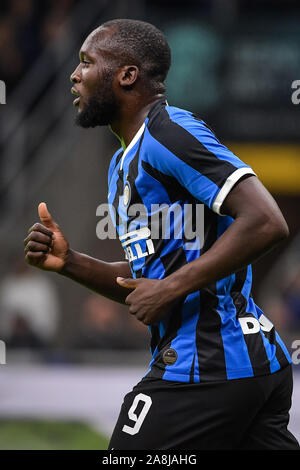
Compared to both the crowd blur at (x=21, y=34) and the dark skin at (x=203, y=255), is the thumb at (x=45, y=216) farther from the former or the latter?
the crowd blur at (x=21, y=34)

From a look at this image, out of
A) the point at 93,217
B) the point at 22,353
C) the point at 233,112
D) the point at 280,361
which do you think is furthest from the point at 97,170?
the point at 280,361

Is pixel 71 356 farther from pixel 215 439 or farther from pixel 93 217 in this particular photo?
pixel 215 439

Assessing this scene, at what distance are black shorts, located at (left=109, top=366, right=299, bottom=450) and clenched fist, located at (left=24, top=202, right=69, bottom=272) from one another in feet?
2.41

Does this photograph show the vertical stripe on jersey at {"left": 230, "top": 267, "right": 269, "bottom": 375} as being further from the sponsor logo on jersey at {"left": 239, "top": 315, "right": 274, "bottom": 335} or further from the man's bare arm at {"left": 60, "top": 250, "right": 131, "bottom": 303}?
the man's bare arm at {"left": 60, "top": 250, "right": 131, "bottom": 303}

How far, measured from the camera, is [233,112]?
1314 centimetres

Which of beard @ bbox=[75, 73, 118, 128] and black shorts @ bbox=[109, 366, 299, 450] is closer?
black shorts @ bbox=[109, 366, 299, 450]

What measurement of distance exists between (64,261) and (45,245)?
163 millimetres

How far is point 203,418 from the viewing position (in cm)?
315

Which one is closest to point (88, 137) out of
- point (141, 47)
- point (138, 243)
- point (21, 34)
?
point (21, 34)

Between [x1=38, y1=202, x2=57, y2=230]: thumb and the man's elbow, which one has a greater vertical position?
the man's elbow

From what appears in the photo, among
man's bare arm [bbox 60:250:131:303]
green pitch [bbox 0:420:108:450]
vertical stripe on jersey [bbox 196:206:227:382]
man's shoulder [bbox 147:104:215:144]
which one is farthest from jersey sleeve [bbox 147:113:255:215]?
green pitch [bbox 0:420:108:450]

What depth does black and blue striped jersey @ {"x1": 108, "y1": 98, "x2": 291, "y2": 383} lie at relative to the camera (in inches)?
124

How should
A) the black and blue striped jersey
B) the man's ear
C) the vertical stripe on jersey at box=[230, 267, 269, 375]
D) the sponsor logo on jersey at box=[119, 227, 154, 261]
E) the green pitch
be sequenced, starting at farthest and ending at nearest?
the green pitch → the man's ear → the sponsor logo on jersey at box=[119, 227, 154, 261] → the vertical stripe on jersey at box=[230, 267, 269, 375] → the black and blue striped jersey

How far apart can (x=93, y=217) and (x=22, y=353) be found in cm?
271
